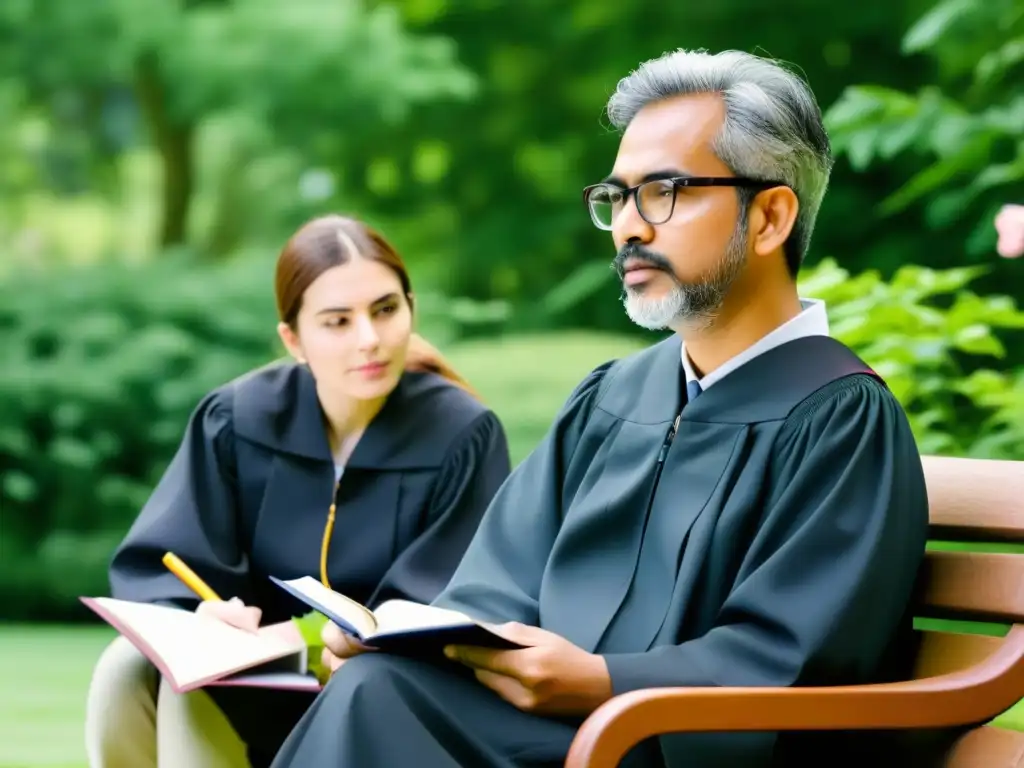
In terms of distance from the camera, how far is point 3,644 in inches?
288

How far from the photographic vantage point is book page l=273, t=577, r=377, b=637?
2193 millimetres

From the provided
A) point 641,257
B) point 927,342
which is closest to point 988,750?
point 641,257

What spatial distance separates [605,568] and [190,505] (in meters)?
1.22

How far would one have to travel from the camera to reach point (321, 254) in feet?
10.8

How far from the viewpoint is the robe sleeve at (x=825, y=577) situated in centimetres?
217

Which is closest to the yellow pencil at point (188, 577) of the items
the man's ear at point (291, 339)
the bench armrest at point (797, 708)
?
the man's ear at point (291, 339)

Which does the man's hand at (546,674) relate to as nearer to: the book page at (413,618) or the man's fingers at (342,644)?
the book page at (413,618)

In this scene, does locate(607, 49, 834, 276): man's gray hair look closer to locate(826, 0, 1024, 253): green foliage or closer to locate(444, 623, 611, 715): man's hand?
locate(444, 623, 611, 715): man's hand

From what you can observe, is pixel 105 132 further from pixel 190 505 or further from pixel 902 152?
pixel 190 505

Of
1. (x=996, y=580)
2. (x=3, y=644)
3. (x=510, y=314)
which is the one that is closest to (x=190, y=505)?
(x=996, y=580)

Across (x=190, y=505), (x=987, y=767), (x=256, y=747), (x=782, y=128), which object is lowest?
(x=256, y=747)

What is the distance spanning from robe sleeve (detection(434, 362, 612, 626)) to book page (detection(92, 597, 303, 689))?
40 cm

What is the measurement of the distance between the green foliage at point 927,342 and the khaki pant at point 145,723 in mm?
2063

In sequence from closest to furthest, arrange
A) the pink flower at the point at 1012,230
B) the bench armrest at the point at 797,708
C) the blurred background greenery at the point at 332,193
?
the bench armrest at the point at 797,708, the pink flower at the point at 1012,230, the blurred background greenery at the point at 332,193
